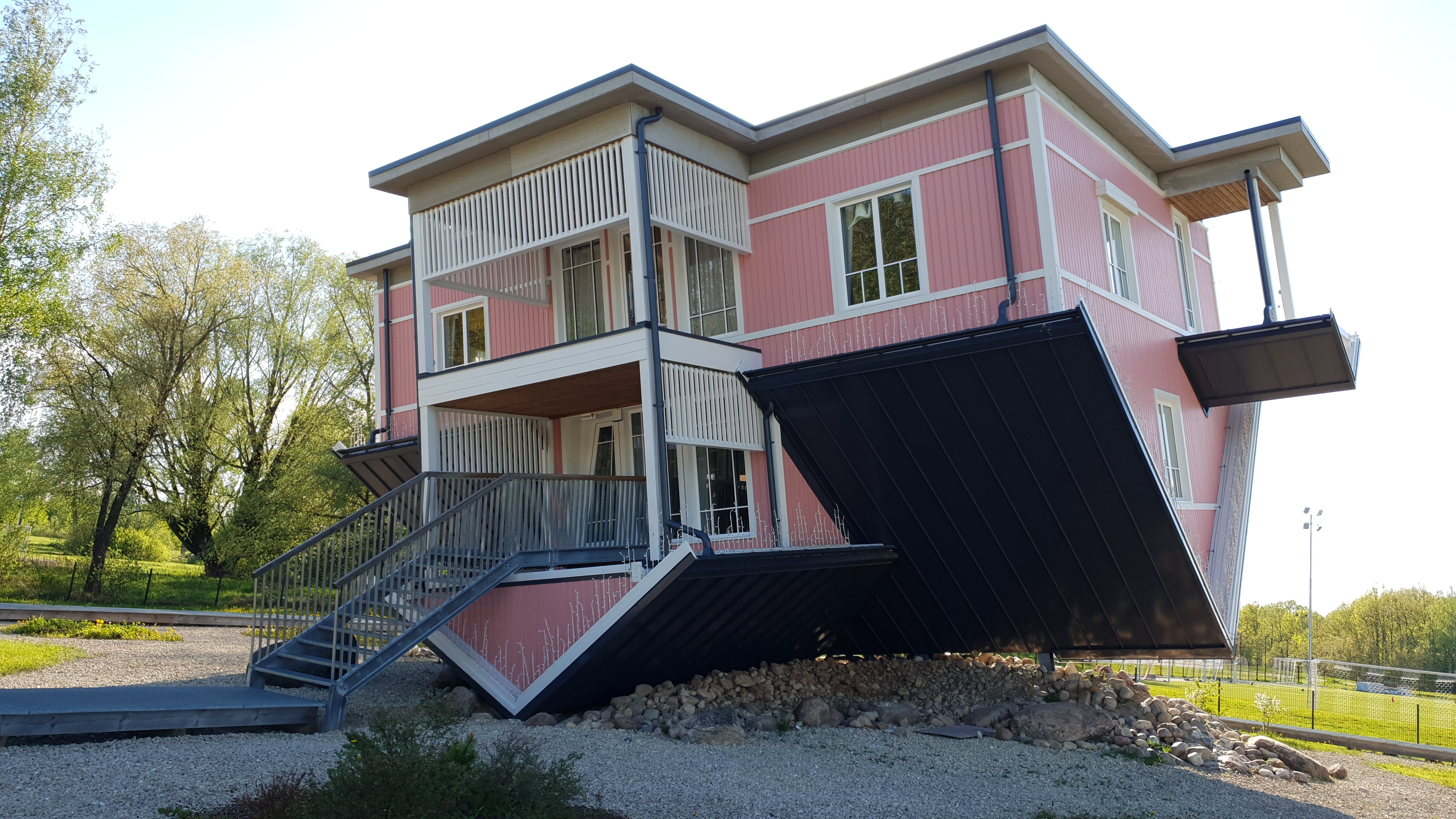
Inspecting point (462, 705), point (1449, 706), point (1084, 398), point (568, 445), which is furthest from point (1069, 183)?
point (1449, 706)

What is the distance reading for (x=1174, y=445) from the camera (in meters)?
13.3

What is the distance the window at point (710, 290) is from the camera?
43.4ft

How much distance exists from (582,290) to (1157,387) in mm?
7993

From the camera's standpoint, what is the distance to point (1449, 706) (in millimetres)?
24812

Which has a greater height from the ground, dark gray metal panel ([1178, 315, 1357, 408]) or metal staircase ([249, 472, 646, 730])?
dark gray metal panel ([1178, 315, 1357, 408])

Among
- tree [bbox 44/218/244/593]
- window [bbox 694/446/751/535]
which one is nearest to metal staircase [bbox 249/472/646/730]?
window [bbox 694/446/751/535]

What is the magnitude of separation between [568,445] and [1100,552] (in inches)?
302

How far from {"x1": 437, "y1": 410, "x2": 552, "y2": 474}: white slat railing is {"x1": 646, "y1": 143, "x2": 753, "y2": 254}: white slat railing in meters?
4.24

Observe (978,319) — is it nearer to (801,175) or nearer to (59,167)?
(801,175)

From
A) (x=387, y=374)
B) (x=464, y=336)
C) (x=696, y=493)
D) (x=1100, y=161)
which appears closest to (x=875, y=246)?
(x=1100, y=161)

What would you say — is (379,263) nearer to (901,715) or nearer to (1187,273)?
(901,715)

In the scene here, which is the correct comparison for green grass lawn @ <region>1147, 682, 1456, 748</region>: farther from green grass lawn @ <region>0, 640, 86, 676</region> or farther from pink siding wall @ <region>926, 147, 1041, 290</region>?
green grass lawn @ <region>0, 640, 86, 676</region>

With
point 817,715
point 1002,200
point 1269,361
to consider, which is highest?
point 1002,200

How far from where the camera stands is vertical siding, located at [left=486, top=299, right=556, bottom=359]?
15.0m
